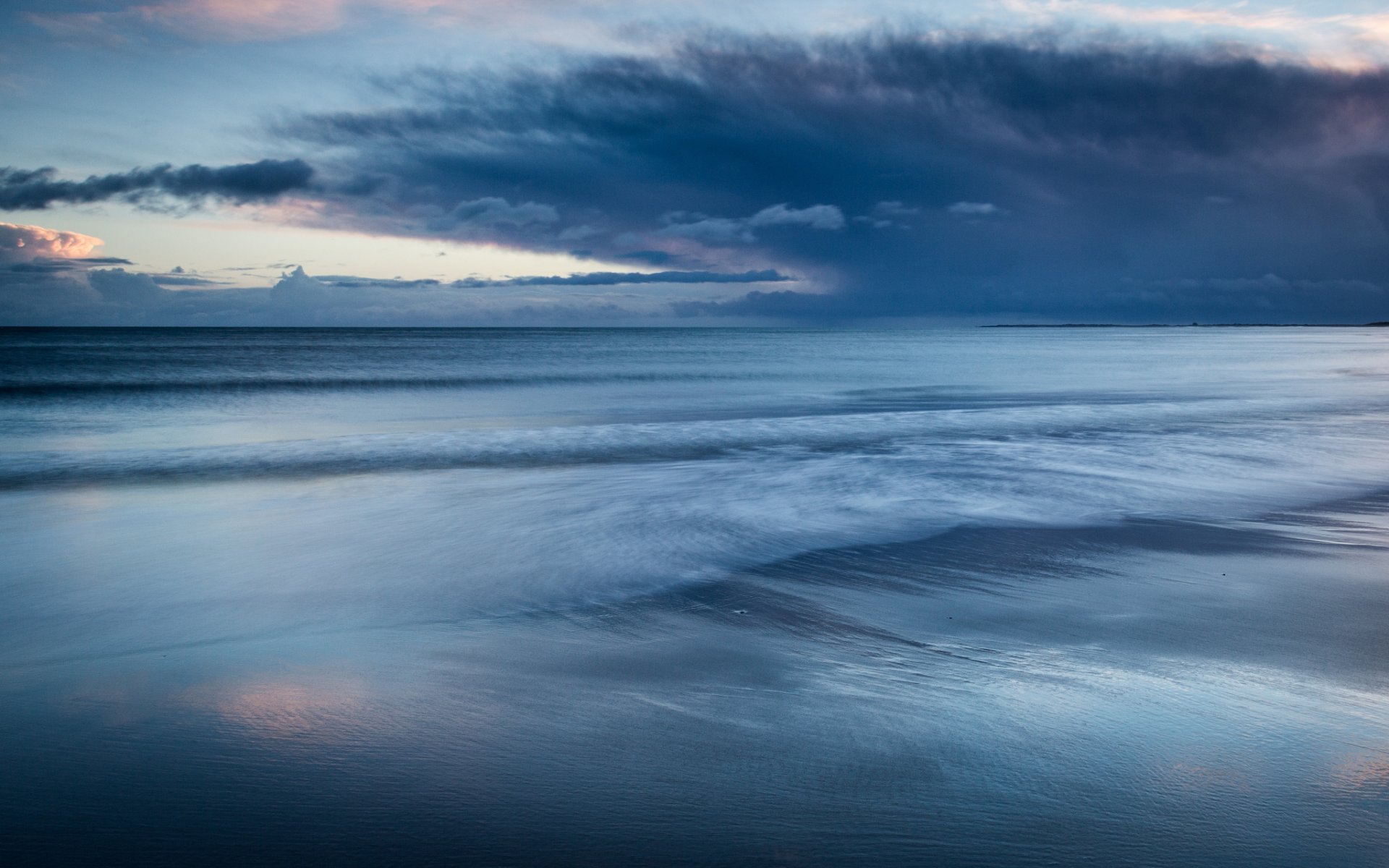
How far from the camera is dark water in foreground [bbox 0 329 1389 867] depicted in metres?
2.98

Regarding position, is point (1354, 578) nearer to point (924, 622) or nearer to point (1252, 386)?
point (924, 622)

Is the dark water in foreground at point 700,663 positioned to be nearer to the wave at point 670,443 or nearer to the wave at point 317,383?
the wave at point 670,443

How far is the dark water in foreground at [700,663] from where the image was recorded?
2982 mm

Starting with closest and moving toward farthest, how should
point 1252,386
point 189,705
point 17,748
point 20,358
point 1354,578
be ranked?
point 17,748
point 189,705
point 1354,578
point 1252,386
point 20,358

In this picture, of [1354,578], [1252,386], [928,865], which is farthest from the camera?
[1252,386]

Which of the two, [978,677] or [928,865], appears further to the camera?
[978,677]

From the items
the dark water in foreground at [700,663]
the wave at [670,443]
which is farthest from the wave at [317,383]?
the dark water in foreground at [700,663]

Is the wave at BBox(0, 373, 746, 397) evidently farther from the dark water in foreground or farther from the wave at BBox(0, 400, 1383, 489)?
the dark water in foreground

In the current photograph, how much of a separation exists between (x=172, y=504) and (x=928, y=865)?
945 centimetres

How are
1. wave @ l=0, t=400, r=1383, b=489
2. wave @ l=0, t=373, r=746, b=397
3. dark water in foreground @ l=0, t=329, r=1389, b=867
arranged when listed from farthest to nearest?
wave @ l=0, t=373, r=746, b=397, wave @ l=0, t=400, r=1383, b=489, dark water in foreground @ l=0, t=329, r=1389, b=867

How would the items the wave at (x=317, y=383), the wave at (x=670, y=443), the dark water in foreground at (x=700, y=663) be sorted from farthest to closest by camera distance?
the wave at (x=317, y=383), the wave at (x=670, y=443), the dark water in foreground at (x=700, y=663)

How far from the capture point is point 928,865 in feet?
9.05

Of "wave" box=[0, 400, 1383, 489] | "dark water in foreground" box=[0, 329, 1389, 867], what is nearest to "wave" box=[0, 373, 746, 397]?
"wave" box=[0, 400, 1383, 489]

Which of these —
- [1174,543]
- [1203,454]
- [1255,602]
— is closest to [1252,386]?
[1203,454]
